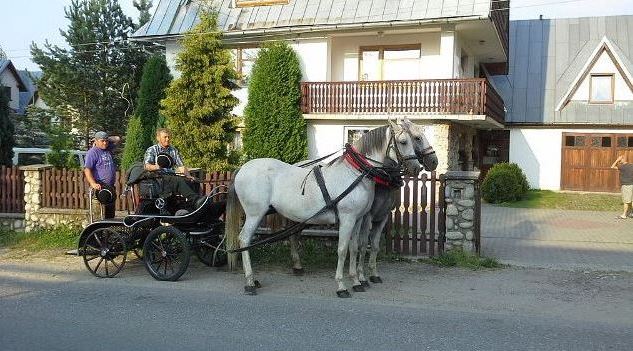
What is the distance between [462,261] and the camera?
9125 mm

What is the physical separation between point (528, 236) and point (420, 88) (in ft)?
25.4

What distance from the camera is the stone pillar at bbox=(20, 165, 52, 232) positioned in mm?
11539

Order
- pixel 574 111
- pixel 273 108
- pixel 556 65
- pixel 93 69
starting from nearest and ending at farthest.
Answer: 1. pixel 273 108
2. pixel 574 111
3. pixel 556 65
4. pixel 93 69

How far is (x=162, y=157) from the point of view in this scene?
8.37 metres

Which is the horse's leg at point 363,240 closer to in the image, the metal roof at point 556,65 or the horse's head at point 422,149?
the horse's head at point 422,149

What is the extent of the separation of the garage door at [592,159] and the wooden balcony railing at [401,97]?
267 inches

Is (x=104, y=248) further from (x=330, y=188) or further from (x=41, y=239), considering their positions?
(x=41, y=239)

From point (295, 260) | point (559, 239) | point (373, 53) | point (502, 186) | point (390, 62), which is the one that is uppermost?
point (373, 53)

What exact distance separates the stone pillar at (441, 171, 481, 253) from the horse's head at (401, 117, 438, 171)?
2.24 m

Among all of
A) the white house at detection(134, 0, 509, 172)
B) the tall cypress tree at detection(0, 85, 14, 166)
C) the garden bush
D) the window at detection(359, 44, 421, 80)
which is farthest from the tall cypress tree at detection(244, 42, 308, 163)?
the tall cypress tree at detection(0, 85, 14, 166)

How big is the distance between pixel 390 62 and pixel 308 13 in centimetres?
348

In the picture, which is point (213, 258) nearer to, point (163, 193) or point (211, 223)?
point (211, 223)

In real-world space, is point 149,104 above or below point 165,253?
above

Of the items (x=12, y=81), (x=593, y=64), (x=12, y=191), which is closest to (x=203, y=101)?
(x=12, y=191)
